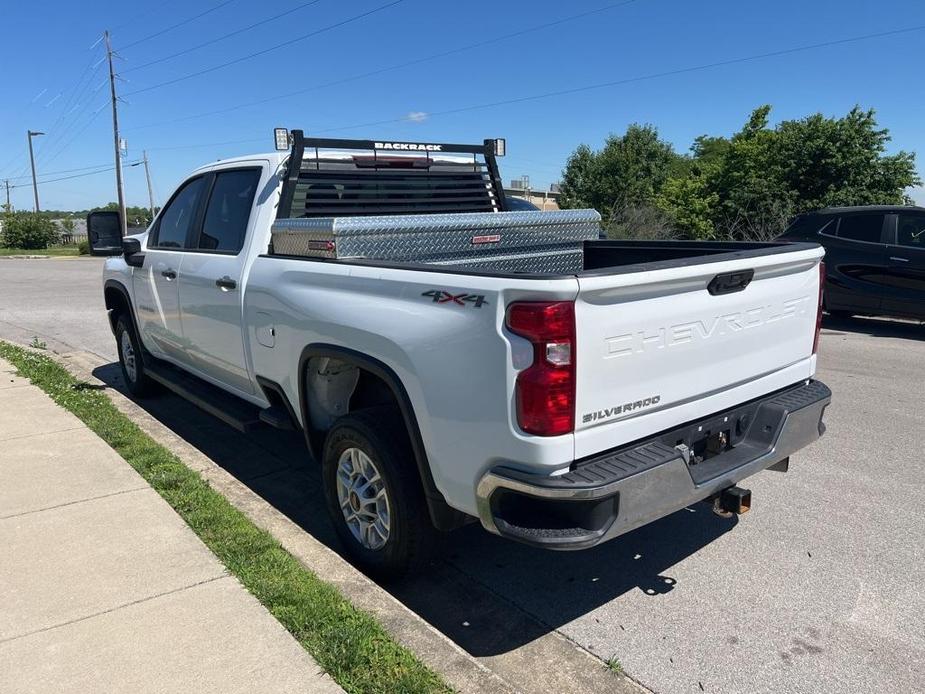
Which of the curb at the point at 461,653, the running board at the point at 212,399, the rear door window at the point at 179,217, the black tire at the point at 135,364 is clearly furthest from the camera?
the black tire at the point at 135,364

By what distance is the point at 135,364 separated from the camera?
6.82 meters

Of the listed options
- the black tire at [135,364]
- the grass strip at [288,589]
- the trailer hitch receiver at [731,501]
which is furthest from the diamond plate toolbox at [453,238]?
the black tire at [135,364]

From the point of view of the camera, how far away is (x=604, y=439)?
9.52ft

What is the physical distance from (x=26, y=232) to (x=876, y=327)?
48.1 meters

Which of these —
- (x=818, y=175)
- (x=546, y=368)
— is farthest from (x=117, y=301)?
(x=818, y=175)

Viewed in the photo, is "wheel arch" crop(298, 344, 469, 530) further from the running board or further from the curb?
the running board

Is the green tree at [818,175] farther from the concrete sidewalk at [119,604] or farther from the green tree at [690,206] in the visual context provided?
the concrete sidewalk at [119,604]

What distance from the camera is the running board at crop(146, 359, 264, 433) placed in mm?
4723

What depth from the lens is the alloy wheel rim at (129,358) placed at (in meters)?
6.87

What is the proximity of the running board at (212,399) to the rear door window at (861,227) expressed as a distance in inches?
346

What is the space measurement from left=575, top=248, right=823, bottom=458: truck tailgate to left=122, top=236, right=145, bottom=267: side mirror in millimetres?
4417

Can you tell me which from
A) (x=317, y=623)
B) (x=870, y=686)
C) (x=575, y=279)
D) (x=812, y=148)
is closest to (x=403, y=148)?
(x=575, y=279)

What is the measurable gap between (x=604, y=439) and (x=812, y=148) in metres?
22.1

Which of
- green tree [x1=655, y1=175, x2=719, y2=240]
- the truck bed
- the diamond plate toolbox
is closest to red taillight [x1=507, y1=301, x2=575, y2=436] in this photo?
the truck bed
